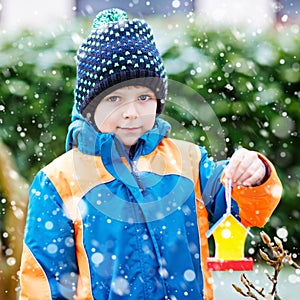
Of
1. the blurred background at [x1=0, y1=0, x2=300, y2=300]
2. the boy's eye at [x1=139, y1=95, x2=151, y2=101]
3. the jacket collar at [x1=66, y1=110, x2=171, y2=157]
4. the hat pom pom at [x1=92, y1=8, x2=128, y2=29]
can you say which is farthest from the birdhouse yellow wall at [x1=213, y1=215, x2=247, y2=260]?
the blurred background at [x1=0, y1=0, x2=300, y2=300]

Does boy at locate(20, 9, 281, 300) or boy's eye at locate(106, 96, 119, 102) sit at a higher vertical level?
boy's eye at locate(106, 96, 119, 102)

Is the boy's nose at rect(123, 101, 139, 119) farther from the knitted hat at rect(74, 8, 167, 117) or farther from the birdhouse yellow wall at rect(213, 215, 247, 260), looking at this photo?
the birdhouse yellow wall at rect(213, 215, 247, 260)

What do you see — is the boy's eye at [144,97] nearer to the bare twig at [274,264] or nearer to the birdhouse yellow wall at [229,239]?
the birdhouse yellow wall at [229,239]

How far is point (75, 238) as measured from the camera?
3.14 meters

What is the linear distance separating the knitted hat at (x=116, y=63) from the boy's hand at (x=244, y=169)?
46 cm

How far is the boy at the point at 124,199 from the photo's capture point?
3021 millimetres

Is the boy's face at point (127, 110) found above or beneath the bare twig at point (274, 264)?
above

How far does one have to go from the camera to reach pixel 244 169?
2.87 metres

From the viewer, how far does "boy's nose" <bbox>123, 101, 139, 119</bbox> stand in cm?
304

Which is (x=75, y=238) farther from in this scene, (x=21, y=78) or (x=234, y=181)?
(x=21, y=78)

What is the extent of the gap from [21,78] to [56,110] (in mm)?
315

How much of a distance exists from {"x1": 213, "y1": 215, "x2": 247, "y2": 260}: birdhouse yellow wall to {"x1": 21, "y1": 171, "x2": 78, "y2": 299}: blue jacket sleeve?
559mm

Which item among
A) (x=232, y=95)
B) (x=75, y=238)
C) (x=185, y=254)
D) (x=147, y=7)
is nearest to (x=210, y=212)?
(x=185, y=254)

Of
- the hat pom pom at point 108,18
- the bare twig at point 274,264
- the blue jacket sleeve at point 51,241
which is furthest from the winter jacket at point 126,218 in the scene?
the bare twig at point 274,264
